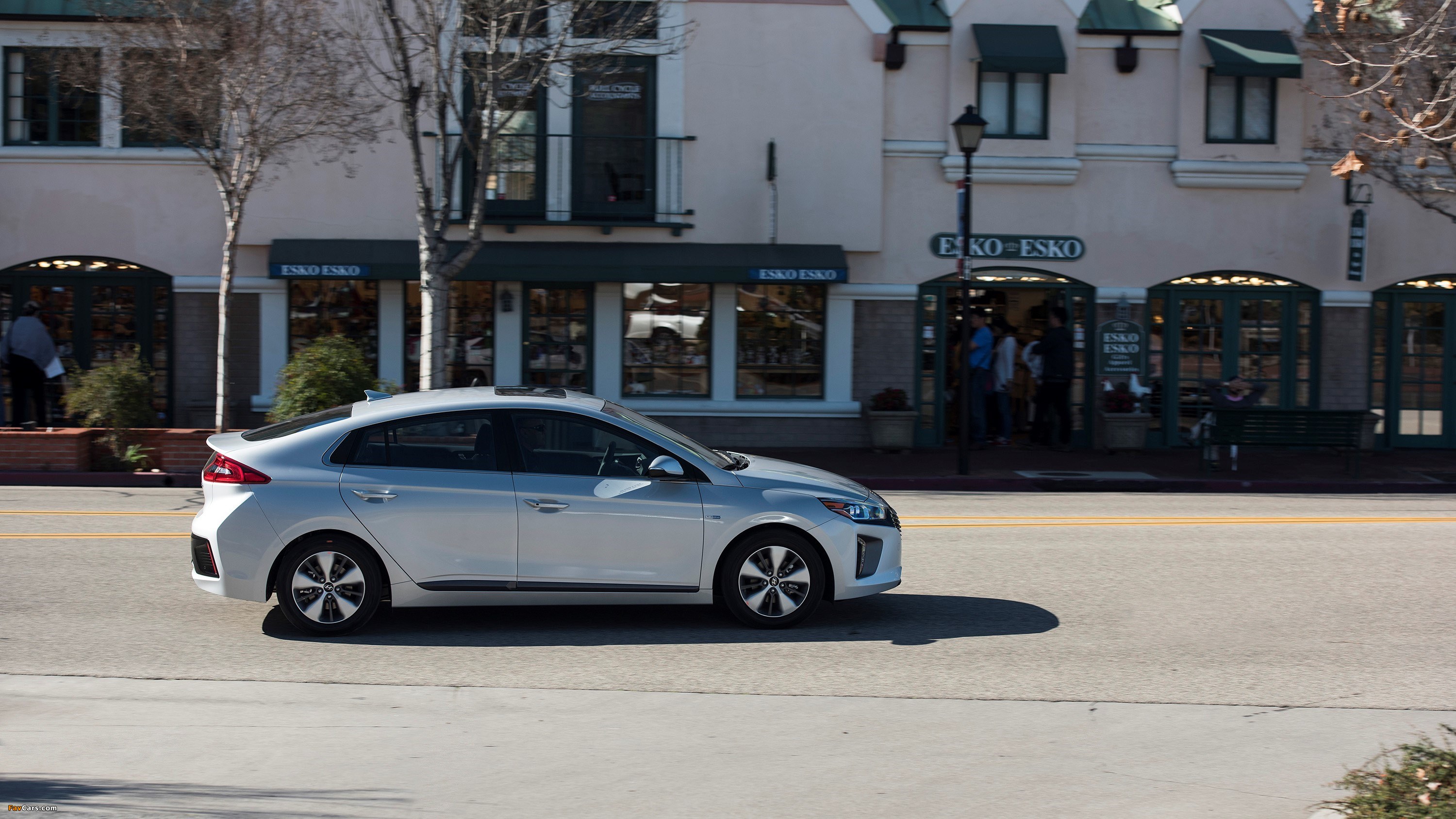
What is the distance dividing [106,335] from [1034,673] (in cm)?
1664

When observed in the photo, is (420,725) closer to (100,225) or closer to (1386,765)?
(1386,765)

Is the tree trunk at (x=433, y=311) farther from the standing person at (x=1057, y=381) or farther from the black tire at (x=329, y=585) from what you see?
the standing person at (x=1057, y=381)

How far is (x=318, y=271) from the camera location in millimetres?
18016

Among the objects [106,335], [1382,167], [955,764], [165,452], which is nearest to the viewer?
[955,764]

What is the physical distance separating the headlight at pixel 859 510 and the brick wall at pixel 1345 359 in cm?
1459

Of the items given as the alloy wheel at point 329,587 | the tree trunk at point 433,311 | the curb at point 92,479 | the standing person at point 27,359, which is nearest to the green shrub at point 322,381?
the tree trunk at point 433,311

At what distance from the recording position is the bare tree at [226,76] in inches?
591

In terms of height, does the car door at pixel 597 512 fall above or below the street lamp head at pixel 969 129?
below

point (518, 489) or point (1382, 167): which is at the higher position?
point (1382, 167)

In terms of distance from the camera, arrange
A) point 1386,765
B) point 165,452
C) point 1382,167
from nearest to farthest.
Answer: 1. point 1386,765
2. point 165,452
3. point 1382,167

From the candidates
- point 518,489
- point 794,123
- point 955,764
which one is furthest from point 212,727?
point 794,123

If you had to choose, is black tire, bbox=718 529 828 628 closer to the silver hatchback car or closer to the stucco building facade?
the silver hatchback car

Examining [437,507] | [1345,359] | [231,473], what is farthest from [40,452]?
[1345,359]

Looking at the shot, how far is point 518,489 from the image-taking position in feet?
23.4
